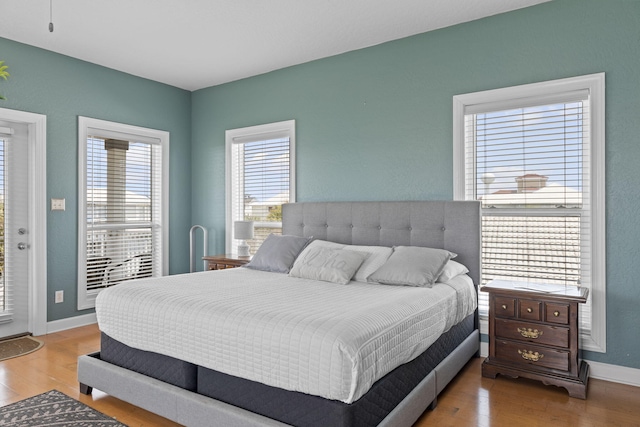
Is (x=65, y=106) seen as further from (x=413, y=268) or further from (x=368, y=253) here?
(x=413, y=268)

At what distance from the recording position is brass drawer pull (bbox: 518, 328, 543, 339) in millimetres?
2795

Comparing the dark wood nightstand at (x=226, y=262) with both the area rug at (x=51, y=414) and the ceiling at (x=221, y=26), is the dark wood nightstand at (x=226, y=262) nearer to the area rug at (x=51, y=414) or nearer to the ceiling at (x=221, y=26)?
the area rug at (x=51, y=414)

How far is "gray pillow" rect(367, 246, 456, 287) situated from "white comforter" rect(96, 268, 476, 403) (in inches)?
3.1

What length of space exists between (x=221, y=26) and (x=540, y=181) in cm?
285

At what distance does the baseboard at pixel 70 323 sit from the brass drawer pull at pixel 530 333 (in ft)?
12.8

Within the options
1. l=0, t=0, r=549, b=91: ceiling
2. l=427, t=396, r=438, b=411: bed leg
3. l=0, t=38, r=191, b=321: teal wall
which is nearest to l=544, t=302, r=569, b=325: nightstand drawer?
l=427, t=396, r=438, b=411: bed leg

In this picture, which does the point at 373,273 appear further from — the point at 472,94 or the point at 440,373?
the point at 472,94

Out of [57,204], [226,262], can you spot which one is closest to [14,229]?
[57,204]

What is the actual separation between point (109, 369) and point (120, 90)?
324cm

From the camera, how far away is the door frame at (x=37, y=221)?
3.96 m

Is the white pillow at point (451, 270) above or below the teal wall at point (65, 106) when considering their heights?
below

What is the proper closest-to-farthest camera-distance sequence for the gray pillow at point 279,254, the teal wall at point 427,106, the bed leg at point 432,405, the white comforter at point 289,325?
1. the white comforter at point 289,325
2. the bed leg at point 432,405
3. the teal wall at point 427,106
4. the gray pillow at point 279,254

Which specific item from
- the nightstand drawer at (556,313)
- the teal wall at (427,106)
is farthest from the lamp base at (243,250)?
the nightstand drawer at (556,313)

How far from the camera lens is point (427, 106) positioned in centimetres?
367
